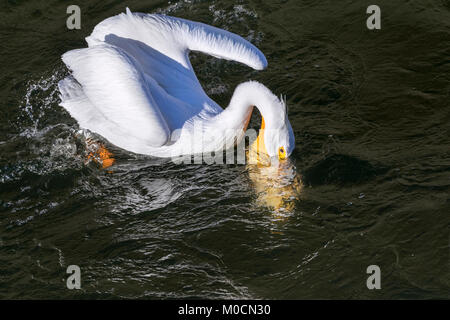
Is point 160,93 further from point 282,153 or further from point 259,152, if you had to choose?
point 282,153

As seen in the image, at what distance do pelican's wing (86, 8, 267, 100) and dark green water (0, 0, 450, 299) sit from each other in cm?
80

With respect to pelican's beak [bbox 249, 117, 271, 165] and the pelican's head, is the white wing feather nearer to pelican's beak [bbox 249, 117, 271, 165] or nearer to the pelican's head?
pelican's beak [bbox 249, 117, 271, 165]

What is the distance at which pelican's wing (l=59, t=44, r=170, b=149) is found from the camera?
19.2 ft

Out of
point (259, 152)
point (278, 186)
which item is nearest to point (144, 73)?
point (259, 152)

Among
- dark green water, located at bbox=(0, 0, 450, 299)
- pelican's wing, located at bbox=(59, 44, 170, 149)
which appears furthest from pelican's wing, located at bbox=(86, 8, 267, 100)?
dark green water, located at bbox=(0, 0, 450, 299)

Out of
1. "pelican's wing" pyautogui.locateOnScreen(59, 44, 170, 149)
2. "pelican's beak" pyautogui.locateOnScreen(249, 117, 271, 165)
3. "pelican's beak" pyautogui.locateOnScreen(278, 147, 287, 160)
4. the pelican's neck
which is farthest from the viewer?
"pelican's beak" pyautogui.locateOnScreen(249, 117, 271, 165)

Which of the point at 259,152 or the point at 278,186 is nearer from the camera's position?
the point at 278,186

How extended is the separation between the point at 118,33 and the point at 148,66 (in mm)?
441

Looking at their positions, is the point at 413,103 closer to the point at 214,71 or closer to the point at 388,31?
the point at 388,31

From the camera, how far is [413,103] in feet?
22.9

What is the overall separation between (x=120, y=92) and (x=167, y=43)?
3.37ft

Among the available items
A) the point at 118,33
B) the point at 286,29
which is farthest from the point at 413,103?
the point at 118,33

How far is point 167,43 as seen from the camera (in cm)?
665

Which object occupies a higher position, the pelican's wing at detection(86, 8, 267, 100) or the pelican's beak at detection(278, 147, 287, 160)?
the pelican's wing at detection(86, 8, 267, 100)
